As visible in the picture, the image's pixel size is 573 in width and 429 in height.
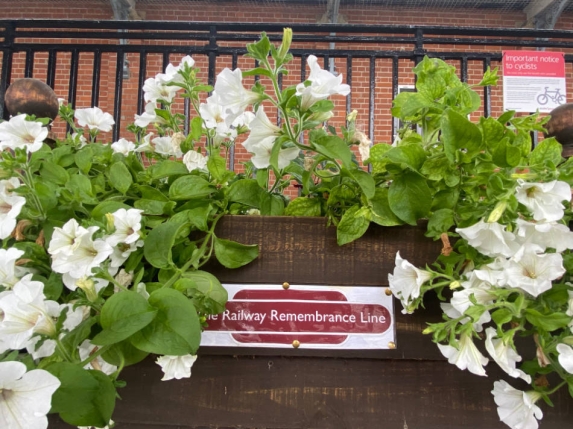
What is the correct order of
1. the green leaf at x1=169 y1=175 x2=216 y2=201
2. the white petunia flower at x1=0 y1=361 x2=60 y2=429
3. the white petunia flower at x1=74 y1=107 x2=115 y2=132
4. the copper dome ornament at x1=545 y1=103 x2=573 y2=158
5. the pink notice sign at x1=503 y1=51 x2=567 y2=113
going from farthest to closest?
the pink notice sign at x1=503 y1=51 x2=567 y2=113 < the white petunia flower at x1=74 y1=107 x2=115 y2=132 < the copper dome ornament at x1=545 y1=103 x2=573 y2=158 < the green leaf at x1=169 y1=175 x2=216 y2=201 < the white petunia flower at x1=0 y1=361 x2=60 y2=429

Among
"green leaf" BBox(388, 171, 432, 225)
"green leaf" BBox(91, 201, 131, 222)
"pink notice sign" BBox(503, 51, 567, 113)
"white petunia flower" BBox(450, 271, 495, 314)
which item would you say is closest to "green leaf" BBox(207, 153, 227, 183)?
"green leaf" BBox(91, 201, 131, 222)

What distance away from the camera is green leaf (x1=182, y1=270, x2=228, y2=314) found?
47cm

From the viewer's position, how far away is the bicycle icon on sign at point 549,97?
6.45 ft

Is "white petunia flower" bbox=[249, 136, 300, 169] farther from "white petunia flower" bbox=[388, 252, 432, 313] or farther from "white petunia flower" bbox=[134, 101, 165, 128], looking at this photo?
"white petunia flower" bbox=[134, 101, 165, 128]

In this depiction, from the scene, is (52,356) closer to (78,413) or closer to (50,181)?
(78,413)

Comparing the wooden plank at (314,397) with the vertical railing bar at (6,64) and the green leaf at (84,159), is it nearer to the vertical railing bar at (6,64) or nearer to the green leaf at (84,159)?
the green leaf at (84,159)

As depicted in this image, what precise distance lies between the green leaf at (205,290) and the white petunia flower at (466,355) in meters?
0.24

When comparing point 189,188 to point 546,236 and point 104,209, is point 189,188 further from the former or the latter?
point 546,236

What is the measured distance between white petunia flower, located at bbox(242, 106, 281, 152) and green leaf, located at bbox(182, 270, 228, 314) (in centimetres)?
16

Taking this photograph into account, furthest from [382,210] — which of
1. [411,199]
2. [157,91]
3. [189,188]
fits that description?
[157,91]

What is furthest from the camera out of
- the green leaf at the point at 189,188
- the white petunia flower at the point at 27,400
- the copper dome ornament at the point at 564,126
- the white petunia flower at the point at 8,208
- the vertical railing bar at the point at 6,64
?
the vertical railing bar at the point at 6,64

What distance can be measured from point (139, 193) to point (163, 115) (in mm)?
179

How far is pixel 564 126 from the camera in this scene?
692 millimetres

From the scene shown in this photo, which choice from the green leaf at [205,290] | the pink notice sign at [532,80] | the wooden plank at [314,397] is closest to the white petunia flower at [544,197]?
the wooden plank at [314,397]
